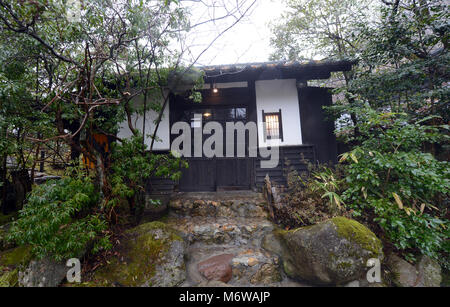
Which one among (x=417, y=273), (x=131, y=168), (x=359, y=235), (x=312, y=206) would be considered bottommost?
(x=417, y=273)

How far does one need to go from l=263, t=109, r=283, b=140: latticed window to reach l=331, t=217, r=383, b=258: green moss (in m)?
3.54

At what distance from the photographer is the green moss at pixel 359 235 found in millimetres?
2942

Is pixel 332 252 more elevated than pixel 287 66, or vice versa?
pixel 287 66

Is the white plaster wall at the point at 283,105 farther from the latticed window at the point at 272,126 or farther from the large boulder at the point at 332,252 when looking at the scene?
the large boulder at the point at 332,252

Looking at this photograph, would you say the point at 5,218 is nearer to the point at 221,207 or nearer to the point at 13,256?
the point at 13,256

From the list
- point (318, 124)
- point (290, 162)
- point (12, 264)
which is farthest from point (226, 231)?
point (318, 124)

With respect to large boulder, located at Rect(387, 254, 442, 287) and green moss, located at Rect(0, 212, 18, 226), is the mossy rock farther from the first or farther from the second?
large boulder, located at Rect(387, 254, 442, 287)

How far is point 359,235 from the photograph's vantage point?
3.01 meters

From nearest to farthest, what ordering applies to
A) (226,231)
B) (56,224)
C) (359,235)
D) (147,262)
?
(56,224) < (359,235) < (147,262) < (226,231)

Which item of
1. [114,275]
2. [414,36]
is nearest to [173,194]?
[114,275]

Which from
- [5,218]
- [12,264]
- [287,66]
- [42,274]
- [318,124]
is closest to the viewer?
[42,274]

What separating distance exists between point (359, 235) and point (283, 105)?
4.49 meters
